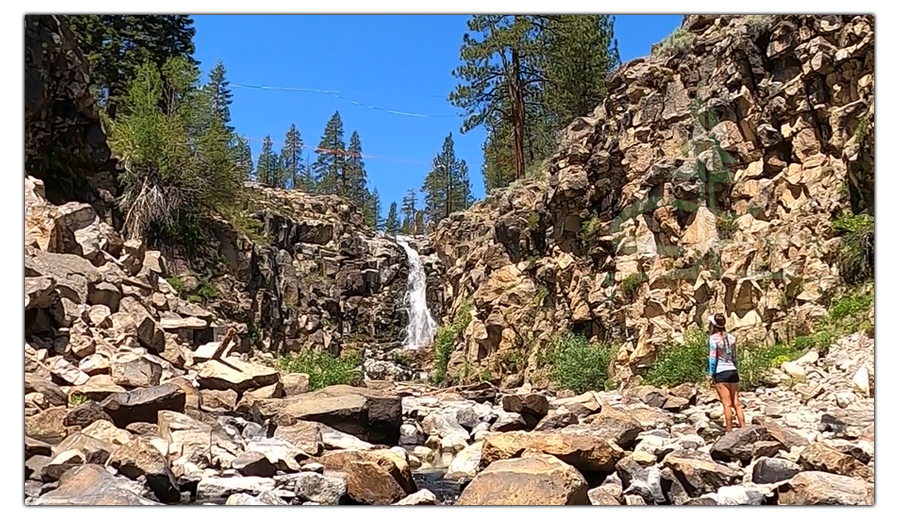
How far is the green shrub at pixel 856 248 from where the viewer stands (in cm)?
849

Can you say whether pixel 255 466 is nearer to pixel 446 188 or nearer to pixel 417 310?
pixel 417 310

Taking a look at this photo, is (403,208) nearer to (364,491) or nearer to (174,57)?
(174,57)

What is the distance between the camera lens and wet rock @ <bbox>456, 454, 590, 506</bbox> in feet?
14.3

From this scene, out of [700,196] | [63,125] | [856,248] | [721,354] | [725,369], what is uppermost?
[63,125]

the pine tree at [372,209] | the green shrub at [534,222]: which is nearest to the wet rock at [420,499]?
the green shrub at [534,222]

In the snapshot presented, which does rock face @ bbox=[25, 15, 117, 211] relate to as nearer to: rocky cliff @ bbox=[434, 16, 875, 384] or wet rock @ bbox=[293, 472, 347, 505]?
wet rock @ bbox=[293, 472, 347, 505]

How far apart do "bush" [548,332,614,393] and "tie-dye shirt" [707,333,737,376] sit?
5.16 metres

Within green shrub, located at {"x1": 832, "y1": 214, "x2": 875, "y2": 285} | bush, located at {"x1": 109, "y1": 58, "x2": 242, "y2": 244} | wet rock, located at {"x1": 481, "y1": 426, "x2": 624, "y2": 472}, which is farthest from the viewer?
bush, located at {"x1": 109, "y1": 58, "x2": 242, "y2": 244}

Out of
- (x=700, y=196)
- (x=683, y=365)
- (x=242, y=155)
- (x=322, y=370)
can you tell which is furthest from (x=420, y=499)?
(x=242, y=155)

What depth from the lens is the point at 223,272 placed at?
1361 cm

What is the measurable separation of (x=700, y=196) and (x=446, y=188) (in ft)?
65.1

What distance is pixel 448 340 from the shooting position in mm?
18156

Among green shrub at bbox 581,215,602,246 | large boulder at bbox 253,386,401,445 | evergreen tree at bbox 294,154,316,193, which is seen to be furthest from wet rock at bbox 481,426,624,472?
evergreen tree at bbox 294,154,316,193

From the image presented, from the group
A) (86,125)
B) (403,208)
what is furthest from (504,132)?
(403,208)
